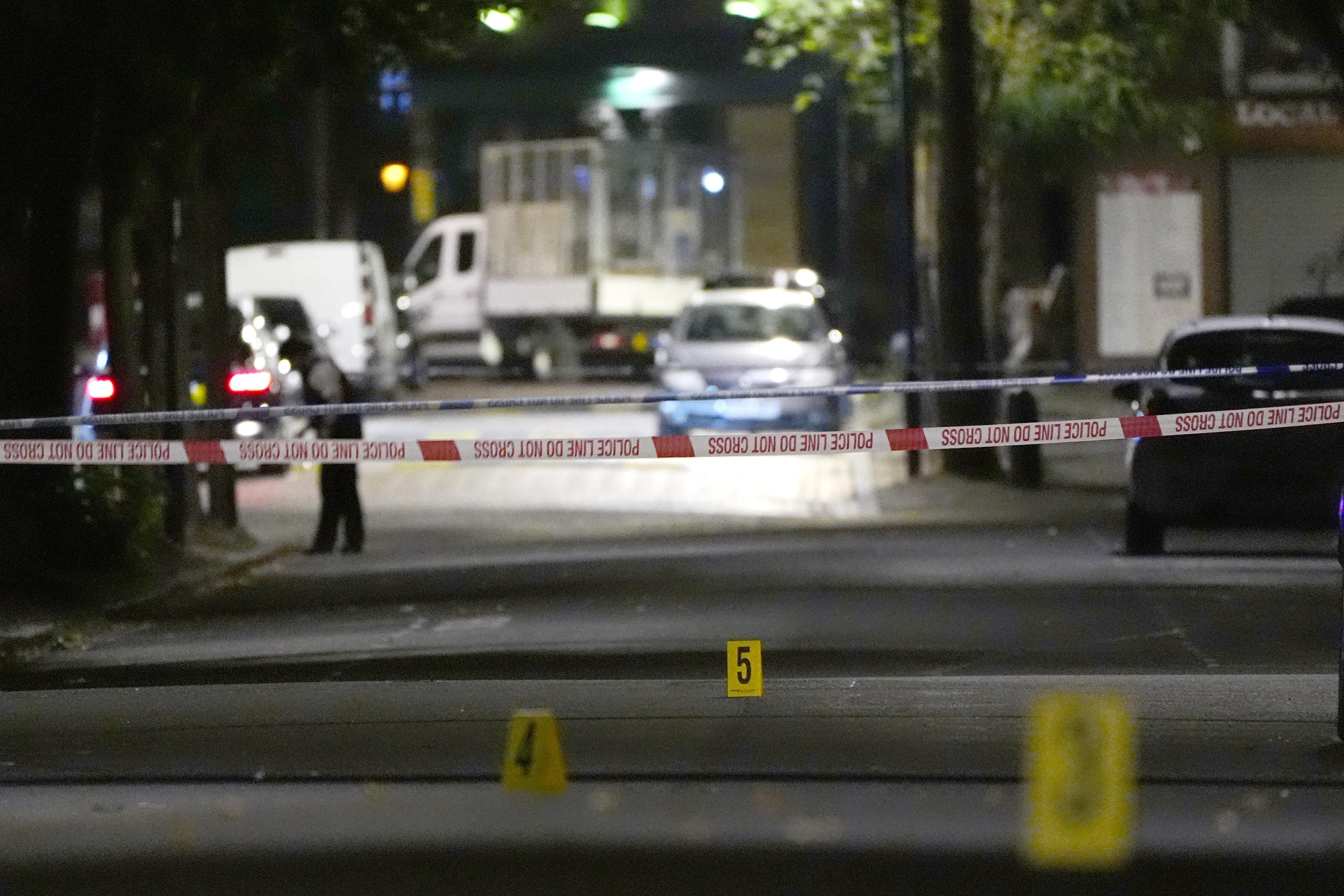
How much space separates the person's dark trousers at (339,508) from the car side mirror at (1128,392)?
5839 mm

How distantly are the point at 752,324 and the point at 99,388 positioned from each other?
25.6 ft

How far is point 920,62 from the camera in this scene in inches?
1179

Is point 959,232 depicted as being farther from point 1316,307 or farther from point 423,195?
point 423,195

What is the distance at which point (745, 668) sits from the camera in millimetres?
9570

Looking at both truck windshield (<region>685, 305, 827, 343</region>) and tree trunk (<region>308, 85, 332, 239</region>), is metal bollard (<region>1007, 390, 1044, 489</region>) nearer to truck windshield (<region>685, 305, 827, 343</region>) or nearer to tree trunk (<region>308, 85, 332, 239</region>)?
truck windshield (<region>685, 305, 827, 343</region>)

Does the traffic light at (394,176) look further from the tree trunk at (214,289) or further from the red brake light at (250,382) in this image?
the tree trunk at (214,289)

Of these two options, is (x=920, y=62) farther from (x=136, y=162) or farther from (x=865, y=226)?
(x=865, y=226)

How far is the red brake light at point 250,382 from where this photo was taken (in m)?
23.0

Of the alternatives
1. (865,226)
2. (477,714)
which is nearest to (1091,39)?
(477,714)

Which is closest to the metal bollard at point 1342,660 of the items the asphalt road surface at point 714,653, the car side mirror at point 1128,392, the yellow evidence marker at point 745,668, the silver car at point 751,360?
the asphalt road surface at point 714,653

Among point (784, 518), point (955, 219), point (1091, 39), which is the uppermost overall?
point (1091, 39)

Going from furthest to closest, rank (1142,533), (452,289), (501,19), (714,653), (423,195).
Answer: (423,195)
(452,289)
(501,19)
(1142,533)
(714,653)

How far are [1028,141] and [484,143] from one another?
9.86m

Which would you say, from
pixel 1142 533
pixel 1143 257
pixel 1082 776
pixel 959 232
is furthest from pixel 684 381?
pixel 1082 776
